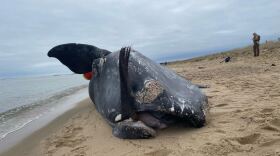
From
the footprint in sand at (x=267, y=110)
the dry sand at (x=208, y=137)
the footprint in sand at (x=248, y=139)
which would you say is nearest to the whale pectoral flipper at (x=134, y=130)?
the dry sand at (x=208, y=137)

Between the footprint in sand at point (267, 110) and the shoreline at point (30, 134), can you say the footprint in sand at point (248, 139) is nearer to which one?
the footprint in sand at point (267, 110)

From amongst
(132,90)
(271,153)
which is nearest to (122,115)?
(132,90)

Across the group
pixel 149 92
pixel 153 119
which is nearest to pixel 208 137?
pixel 153 119

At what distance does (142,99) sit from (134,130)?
0.49 m

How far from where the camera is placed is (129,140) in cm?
463

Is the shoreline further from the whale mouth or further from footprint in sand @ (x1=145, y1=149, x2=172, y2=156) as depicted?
footprint in sand @ (x1=145, y1=149, x2=172, y2=156)

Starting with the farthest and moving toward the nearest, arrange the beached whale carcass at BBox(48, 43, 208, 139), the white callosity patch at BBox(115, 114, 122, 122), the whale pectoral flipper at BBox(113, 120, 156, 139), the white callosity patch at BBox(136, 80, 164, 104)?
the white callosity patch at BBox(115, 114, 122, 122) → the white callosity patch at BBox(136, 80, 164, 104) → the beached whale carcass at BBox(48, 43, 208, 139) → the whale pectoral flipper at BBox(113, 120, 156, 139)

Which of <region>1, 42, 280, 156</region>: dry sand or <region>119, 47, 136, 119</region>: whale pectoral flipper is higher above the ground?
<region>119, 47, 136, 119</region>: whale pectoral flipper

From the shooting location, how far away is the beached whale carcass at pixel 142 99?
4680mm

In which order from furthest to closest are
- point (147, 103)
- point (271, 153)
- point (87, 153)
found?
point (147, 103) < point (87, 153) < point (271, 153)

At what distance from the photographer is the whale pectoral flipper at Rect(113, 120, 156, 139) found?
4.57 metres

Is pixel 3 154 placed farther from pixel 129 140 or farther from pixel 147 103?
pixel 147 103

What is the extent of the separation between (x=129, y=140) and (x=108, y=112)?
3.19 ft

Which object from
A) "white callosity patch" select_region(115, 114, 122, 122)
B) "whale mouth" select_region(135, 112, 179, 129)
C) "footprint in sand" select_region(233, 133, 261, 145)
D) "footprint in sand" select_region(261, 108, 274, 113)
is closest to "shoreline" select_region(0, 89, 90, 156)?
"white callosity patch" select_region(115, 114, 122, 122)
